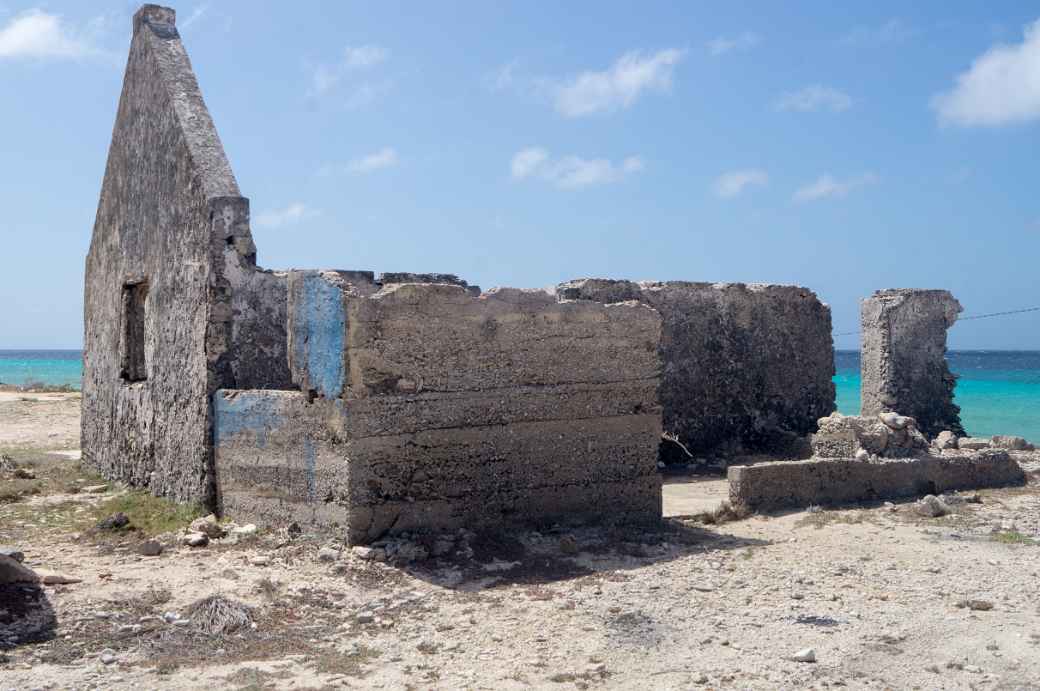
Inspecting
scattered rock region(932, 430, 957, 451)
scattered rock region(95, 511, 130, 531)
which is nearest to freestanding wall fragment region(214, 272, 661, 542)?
scattered rock region(95, 511, 130, 531)

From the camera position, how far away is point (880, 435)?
8734 mm

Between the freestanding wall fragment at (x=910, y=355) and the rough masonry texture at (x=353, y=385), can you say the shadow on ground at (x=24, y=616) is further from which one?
the freestanding wall fragment at (x=910, y=355)

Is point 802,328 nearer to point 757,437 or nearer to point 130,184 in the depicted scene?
point 757,437

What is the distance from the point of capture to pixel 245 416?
24.2 feet

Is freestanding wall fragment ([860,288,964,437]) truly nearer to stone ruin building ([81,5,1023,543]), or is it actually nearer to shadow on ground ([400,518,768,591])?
stone ruin building ([81,5,1023,543])

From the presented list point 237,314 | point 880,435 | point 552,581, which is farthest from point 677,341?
point 552,581

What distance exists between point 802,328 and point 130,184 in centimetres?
808

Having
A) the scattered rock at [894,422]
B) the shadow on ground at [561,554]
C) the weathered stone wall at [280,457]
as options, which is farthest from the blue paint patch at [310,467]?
the scattered rock at [894,422]

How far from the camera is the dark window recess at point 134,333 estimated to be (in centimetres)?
971

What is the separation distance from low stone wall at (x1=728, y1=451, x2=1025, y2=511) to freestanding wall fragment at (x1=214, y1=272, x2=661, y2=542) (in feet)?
3.38

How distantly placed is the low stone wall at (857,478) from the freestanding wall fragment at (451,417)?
3.38 feet

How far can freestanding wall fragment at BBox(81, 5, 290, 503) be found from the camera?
315 inches

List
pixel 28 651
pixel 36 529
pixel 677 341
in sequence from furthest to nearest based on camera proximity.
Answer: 1. pixel 677 341
2. pixel 36 529
3. pixel 28 651

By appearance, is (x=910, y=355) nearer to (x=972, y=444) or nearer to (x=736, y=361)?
(x=972, y=444)
